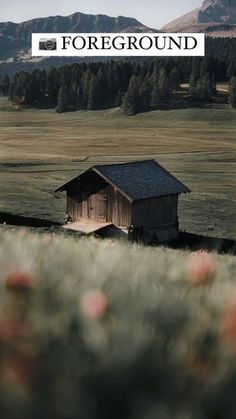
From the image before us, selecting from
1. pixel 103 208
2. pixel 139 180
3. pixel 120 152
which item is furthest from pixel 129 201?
pixel 120 152

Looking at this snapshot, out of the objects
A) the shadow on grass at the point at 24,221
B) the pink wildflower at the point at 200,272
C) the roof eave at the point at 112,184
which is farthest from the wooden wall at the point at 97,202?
the pink wildflower at the point at 200,272

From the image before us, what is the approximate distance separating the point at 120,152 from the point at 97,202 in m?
76.3

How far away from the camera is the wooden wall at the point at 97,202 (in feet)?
184

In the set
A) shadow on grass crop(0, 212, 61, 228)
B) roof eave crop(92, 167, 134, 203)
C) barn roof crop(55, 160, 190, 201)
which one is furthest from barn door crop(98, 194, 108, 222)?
shadow on grass crop(0, 212, 61, 228)

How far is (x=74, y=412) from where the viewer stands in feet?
6.09

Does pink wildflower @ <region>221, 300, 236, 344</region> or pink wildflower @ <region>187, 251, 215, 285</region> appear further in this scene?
pink wildflower @ <region>187, 251, 215, 285</region>

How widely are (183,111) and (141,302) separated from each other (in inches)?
7082

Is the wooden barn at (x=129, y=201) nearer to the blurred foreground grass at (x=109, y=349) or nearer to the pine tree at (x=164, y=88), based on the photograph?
the blurred foreground grass at (x=109, y=349)

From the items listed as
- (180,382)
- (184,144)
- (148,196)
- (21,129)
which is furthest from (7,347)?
(21,129)

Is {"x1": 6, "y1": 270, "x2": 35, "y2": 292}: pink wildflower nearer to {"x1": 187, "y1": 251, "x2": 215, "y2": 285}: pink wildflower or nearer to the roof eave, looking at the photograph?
{"x1": 187, "y1": 251, "x2": 215, "y2": 285}: pink wildflower

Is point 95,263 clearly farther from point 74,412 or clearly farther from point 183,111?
point 183,111

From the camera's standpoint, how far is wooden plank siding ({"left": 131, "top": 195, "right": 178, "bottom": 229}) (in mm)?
55438

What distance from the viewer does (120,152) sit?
133625 mm

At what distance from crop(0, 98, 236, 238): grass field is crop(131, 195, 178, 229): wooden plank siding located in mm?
4122
